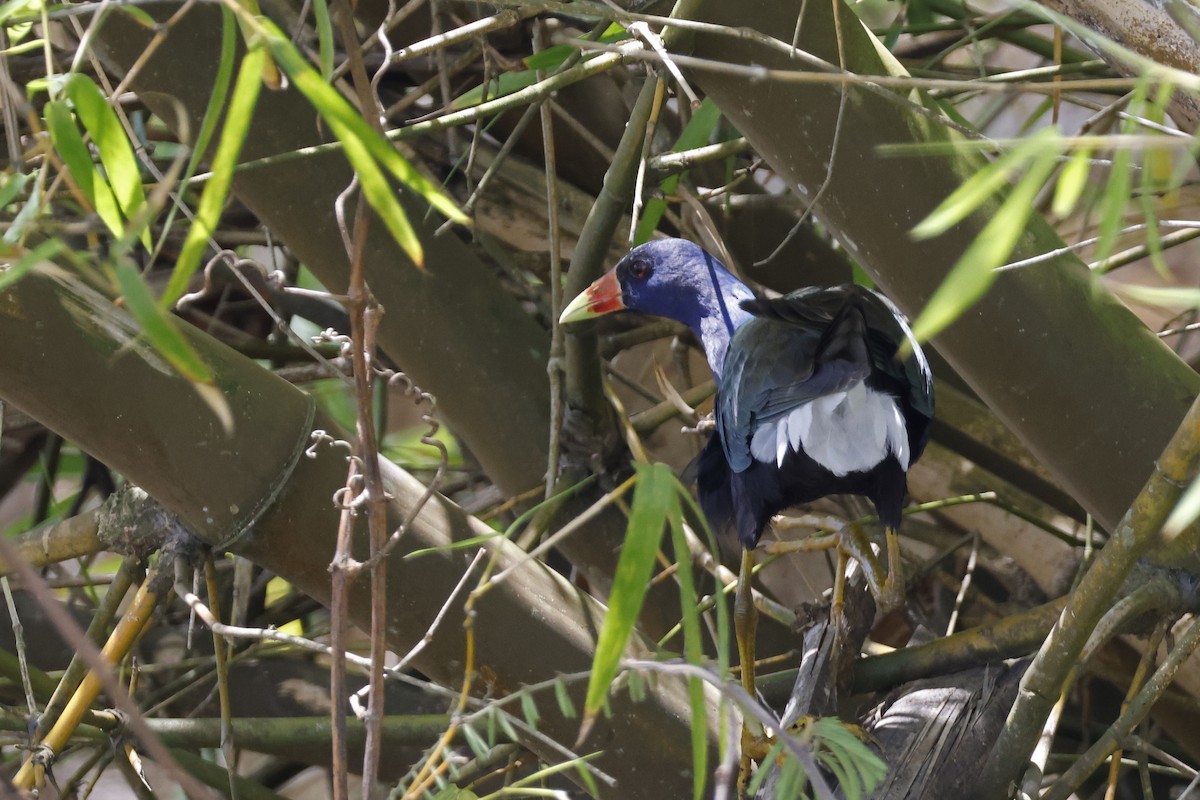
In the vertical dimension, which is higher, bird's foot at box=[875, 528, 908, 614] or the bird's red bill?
the bird's red bill

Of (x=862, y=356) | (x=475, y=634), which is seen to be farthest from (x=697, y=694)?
(x=862, y=356)

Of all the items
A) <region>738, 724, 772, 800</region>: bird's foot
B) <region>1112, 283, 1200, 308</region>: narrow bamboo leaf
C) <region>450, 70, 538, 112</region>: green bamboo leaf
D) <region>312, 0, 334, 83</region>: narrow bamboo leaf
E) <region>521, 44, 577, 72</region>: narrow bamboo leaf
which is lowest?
<region>738, 724, 772, 800</region>: bird's foot

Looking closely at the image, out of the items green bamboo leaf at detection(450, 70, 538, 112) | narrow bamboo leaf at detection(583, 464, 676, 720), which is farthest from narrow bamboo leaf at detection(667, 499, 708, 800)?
green bamboo leaf at detection(450, 70, 538, 112)

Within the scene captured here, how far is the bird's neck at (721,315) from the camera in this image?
1.60 metres

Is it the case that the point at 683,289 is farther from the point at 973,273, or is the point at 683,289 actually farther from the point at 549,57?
the point at 973,273

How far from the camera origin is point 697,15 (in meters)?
1.11

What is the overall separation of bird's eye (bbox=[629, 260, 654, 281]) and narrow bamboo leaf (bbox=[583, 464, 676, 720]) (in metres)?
1.14

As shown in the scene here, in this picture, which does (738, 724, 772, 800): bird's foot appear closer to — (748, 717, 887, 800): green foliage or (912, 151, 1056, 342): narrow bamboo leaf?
(748, 717, 887, 800): green foliage

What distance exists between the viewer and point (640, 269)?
169 cm

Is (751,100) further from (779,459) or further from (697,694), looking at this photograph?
(697,694)

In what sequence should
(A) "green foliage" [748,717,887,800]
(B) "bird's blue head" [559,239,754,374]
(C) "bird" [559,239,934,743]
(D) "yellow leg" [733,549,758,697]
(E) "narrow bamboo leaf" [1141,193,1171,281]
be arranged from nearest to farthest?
(E) "narrow bamboo leaf" [1141,193,1171,281], (A) "green foliage" [748,717,887,800], (C) "bird" [559,239,934,743], (D) "yellow leg" [733,549,758,697], (B) "bird's blue head" [559,239,754,374]

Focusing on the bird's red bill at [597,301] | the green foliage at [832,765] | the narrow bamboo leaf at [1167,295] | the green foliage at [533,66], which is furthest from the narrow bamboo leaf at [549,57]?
the narrow bamboo leaf at [1167,295]

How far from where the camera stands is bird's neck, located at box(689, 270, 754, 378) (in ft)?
5.26

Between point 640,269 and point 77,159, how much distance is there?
1131 mm
